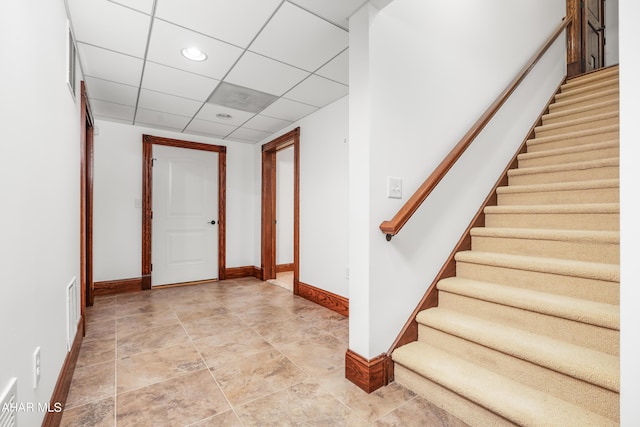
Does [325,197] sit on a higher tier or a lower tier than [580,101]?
lower

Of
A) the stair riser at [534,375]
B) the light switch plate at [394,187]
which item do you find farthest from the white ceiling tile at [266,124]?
the stair riser at [534,375]

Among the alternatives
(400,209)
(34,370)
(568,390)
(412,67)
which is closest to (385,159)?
(400,209)

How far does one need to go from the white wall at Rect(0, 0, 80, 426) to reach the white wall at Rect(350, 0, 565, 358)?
4.88ft

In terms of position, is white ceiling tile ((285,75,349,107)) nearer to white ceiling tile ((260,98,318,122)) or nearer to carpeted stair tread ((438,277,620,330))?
white ceiling tile ((260,98,318,122))

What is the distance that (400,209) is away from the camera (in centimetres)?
190

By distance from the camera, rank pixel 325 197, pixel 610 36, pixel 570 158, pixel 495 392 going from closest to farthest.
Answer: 1. pixel 495 392
2. pixel 570 158
3. pixel 325 197
4. pixel 610 36

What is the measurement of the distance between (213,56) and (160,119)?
1927 mm

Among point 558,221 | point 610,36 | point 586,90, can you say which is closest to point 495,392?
point 558,221

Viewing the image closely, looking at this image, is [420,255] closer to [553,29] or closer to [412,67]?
[412,67]

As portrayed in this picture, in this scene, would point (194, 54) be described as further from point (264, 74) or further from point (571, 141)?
point (571, 141)

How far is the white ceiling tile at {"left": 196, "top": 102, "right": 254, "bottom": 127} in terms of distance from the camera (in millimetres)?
3508

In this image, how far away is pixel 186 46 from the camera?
2.27 metres
